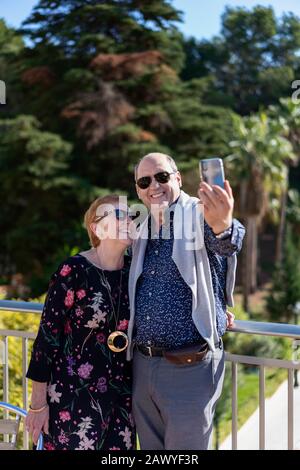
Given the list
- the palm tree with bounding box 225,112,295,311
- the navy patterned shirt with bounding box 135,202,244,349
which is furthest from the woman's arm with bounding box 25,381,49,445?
the palm tree with bounding box 225,112,295,311

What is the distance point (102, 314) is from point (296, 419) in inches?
45.0

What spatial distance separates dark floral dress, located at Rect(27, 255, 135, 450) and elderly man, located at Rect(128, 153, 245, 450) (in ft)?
0.23

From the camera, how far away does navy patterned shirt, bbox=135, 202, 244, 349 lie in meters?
2.21

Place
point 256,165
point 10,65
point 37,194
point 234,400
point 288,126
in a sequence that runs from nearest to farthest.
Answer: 1. point 234,400
2. point 37,194
3. point 256,165
4. point 10,65
5. point 288,126

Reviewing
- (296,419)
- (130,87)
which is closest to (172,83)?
(130,87)

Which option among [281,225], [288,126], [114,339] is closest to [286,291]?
[281,225]

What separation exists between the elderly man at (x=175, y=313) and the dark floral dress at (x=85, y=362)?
0.07 metres

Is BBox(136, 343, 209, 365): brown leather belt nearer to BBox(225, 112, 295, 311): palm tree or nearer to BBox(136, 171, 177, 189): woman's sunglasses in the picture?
BBox(136, 171, 177, 189): woman's sunglasses

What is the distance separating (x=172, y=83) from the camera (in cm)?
2570

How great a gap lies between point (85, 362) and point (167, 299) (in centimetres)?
38

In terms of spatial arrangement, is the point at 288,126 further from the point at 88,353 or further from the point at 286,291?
the point at 88,353

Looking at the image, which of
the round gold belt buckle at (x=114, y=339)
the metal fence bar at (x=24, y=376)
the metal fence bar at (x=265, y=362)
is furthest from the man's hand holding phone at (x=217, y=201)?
the metal fence bar at (x=24, y=376)

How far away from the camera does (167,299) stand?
2.23 m

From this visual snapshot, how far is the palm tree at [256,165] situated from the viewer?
24766 mm
